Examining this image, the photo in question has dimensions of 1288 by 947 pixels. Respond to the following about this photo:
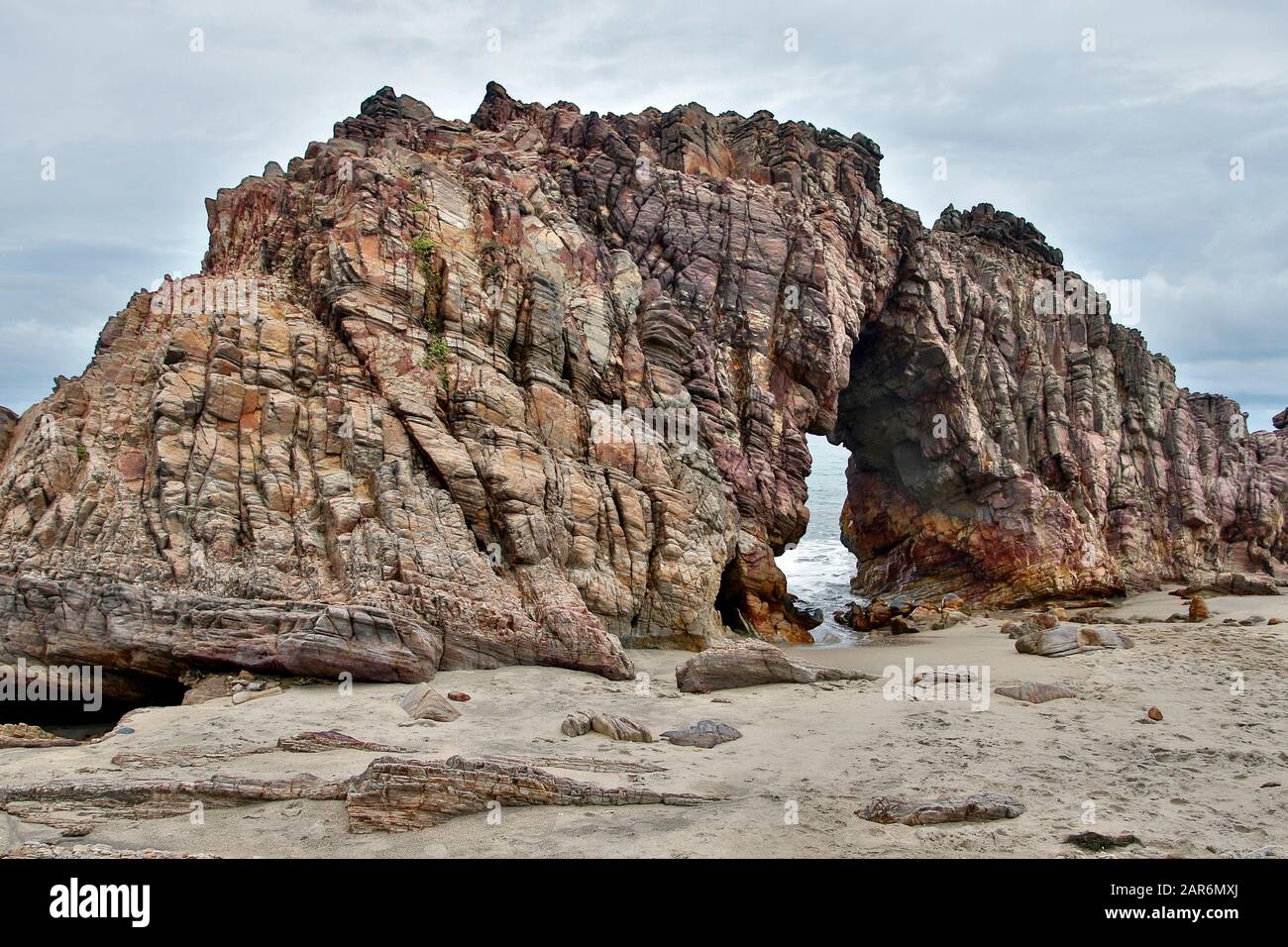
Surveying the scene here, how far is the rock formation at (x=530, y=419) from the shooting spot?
45.6ft

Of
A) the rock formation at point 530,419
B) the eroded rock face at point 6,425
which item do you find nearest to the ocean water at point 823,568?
the rock formation at point 530,419

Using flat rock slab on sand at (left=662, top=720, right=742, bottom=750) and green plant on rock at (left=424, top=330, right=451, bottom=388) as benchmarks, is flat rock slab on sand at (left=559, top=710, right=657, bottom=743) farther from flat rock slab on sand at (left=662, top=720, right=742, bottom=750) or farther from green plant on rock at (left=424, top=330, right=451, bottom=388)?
green plant on rock at (left=424, top=330, right=451, bottom=388)

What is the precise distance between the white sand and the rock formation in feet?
7.64

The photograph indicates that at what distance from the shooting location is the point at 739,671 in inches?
558

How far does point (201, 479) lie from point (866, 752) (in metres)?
13.3

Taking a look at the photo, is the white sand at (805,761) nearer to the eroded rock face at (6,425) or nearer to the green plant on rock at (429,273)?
the green plant on rock at (429,273)

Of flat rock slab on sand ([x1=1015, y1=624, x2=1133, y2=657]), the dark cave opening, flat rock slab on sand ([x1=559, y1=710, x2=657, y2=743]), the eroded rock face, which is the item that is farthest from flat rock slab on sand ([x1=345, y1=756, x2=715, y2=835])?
the eroded rock face

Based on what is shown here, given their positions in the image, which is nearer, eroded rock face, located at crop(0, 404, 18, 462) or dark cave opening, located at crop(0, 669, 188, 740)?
dark cave opening, located at crop(0, 669, 188, 740)

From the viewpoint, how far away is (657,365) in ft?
71.8

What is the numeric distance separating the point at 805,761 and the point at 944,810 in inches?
102

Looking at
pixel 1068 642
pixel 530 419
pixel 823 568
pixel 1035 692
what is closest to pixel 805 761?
pixel 1035 692

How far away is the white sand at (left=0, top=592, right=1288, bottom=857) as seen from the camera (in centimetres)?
655
